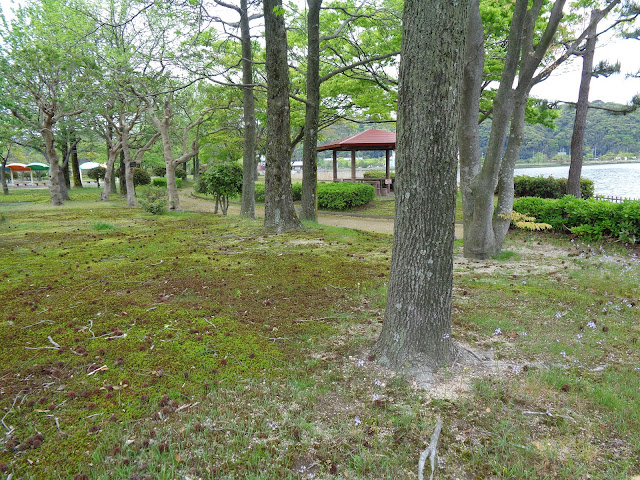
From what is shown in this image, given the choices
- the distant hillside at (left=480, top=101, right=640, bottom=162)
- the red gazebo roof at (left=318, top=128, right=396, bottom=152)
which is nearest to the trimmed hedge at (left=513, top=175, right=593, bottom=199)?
the red gazebo roof at (left=318, top=128, right=396, bottom=152)

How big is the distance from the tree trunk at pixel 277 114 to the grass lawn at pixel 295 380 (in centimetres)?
325

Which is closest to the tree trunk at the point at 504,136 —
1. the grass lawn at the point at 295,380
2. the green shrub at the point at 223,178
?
the grass lawn at the point at 295,380

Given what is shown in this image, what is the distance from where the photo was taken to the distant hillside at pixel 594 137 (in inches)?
1670

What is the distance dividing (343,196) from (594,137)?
139ft

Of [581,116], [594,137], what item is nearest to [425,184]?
[581,116]

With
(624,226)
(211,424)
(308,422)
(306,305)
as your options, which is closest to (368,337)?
(306,305)

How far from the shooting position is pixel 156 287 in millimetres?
4809

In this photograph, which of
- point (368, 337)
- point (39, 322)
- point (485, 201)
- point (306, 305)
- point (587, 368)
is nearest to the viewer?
point (587, 368)

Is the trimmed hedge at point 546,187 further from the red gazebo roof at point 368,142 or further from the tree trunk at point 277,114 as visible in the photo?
the tree trunk at point 277,114

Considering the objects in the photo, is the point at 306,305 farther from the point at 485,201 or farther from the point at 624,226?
the point at 624,226

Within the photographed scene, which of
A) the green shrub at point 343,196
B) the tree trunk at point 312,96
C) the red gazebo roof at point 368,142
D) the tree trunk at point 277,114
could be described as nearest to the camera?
the tree trunk at point 277,114

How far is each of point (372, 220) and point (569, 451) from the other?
12.9 metres

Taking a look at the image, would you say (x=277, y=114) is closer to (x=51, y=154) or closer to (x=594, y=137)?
(x=51, y=154)

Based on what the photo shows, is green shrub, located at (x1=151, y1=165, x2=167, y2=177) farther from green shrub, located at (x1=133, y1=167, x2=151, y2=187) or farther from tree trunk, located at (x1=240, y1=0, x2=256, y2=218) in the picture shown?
tree trunk, located at (x1=240, y1=0, x2=256, y2=218)
